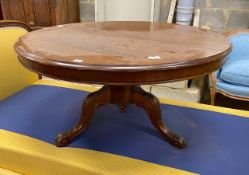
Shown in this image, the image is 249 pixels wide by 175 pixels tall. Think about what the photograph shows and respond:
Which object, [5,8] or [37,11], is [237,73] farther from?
[5,8]

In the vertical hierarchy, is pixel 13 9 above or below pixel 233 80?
above

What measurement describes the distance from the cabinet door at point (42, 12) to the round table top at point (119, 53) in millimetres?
1292

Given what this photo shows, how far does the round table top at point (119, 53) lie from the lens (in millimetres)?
772

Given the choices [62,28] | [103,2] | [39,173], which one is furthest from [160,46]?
[103,2]

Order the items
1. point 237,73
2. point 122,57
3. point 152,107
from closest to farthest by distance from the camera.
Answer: point 122,57 → point 152,107 → point 237,73

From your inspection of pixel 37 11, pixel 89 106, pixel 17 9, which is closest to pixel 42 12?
pixel 37 11

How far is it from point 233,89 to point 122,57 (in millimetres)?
1388

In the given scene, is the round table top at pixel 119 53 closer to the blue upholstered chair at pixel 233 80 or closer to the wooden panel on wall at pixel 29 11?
the blue upholstered chair at pixel 233 80

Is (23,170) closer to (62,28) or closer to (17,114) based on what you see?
(17,114)

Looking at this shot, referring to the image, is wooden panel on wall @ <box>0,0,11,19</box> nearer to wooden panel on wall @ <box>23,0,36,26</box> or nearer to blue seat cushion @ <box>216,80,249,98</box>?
wooden panel on wall @ <box>23,0,36,26</box>

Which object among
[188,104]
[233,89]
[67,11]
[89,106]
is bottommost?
[233,89]

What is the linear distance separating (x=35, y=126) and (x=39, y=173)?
22cm

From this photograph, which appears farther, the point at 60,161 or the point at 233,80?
the point at 233,80

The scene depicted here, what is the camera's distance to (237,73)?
1901 mm
